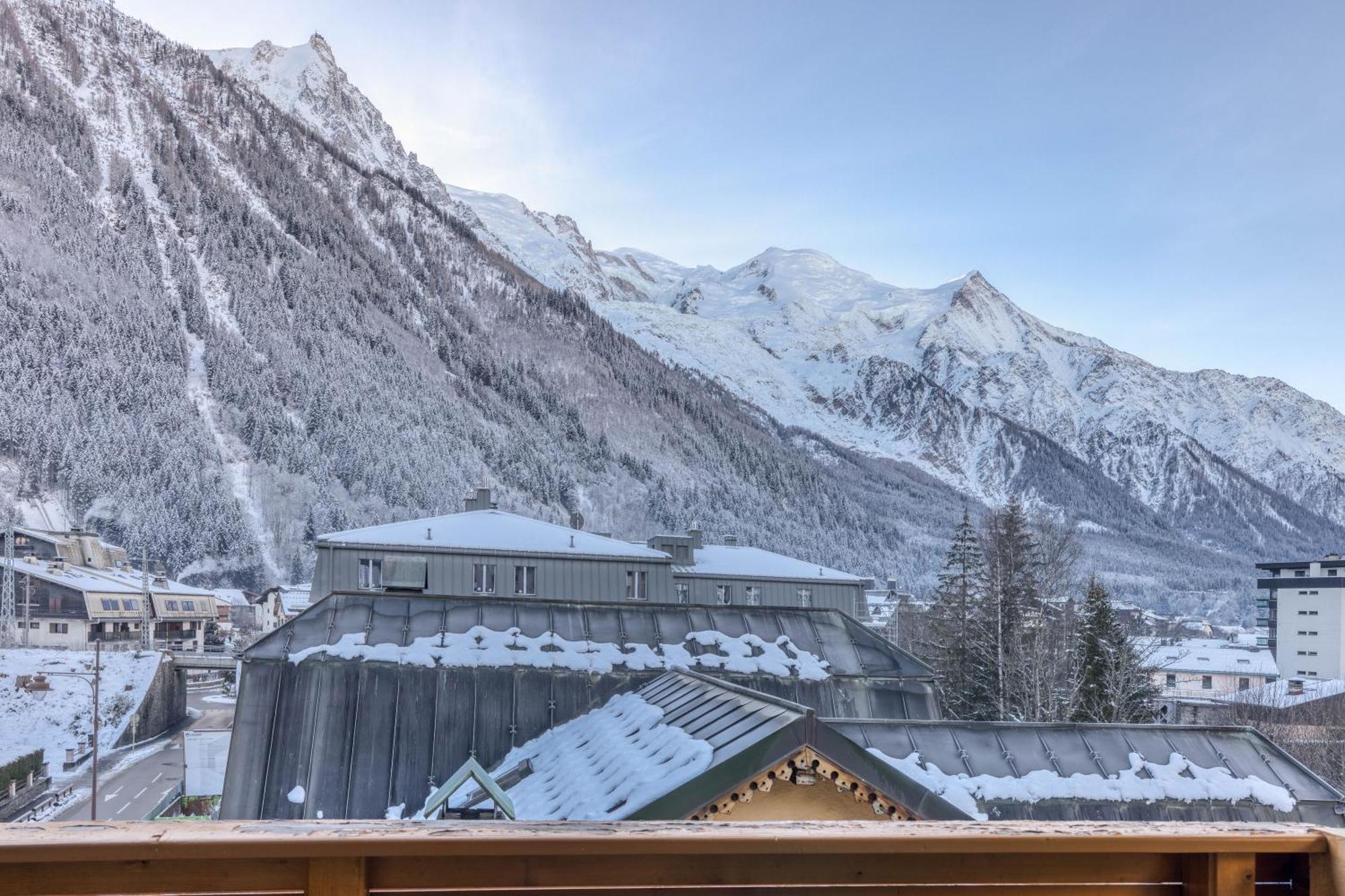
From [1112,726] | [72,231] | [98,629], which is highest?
[72,231]

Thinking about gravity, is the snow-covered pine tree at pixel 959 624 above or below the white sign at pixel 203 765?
above

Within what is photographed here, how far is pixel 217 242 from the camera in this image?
158 meters

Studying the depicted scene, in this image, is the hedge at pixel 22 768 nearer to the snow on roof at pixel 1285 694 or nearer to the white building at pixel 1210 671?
the snow on roof at pixel 1285 694

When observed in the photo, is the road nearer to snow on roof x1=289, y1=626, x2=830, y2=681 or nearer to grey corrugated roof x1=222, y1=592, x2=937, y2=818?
grey corrugated roof x1=222, y1=592, x2=937, y2=818

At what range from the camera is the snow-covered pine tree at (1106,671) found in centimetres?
2972

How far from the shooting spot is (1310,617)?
69625mm

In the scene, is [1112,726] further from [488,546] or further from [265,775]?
[488,546]

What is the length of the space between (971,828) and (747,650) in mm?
11992

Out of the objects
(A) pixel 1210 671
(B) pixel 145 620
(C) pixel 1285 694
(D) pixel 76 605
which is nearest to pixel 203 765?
(B) pixel 145 620

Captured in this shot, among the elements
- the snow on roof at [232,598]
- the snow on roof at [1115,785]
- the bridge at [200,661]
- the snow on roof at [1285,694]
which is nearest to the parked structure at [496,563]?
the snow on roof at [1115,785]

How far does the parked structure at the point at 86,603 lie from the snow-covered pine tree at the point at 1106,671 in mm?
53897

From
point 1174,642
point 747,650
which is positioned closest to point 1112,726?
point 747,650

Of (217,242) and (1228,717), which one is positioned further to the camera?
(217,242)

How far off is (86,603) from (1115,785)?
6066cm
